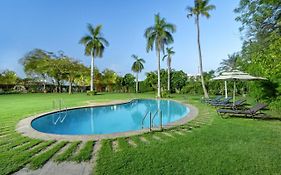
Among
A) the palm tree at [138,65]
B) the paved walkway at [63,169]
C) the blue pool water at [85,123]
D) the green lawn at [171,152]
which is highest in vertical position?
the palm tree at [138,65]

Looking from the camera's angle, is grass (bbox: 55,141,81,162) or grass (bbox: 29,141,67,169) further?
grass (bbox: 55,141,81,162)

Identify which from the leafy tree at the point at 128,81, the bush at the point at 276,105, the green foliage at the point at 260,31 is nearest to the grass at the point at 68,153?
the green foliage at the point at 260,31

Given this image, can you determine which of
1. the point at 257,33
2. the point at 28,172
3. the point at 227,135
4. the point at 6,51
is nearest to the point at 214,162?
the point at 227,135

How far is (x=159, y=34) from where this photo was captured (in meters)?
23.0

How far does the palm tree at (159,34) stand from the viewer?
75.1 feet

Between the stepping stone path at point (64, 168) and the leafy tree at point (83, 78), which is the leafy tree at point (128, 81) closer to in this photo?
the leafy tree at point (83, 78)

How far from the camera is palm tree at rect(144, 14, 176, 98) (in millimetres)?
22891

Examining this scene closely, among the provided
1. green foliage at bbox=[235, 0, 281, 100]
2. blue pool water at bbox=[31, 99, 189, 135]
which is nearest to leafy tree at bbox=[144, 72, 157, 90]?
green foliage at bbox=[235, 0, 281, 100]

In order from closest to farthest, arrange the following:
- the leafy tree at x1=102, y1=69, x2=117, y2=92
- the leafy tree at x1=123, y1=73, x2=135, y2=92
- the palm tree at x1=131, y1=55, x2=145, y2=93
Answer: the palm tree at x1=131, y1=55, x2=145, y2=93 < the leafy tree at x1=123, y1=73, x2=135, y2=92 < the leafy tree at x1=102, y1=69, x2=117, y2=92

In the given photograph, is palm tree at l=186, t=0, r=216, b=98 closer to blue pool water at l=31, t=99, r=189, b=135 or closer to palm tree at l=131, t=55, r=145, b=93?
blue pool water at l=31, t=99, r=189, b=135

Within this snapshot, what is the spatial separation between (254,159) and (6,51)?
5803 cm

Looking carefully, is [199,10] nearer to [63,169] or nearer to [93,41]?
[93,41]

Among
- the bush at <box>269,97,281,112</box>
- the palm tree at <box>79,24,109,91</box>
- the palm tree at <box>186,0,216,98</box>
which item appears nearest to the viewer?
the bush at <box>269,97,281,112</box>

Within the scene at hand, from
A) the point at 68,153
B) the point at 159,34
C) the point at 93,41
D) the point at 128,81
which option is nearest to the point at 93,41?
the point at 93,41
